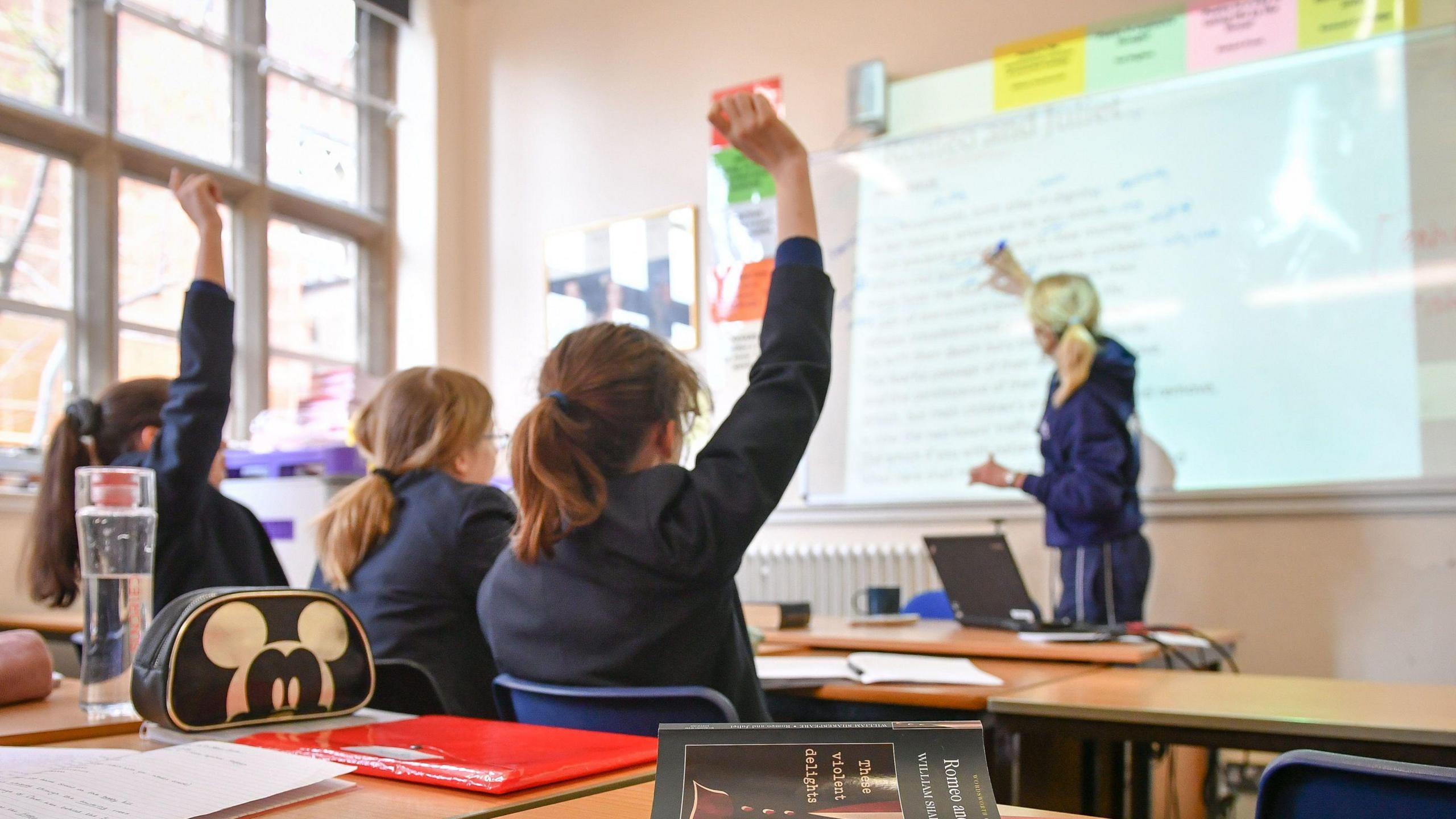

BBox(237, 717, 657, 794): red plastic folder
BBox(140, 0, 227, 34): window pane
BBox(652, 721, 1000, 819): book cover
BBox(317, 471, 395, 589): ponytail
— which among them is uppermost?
BBox(140, 0, 227, 34): window pane

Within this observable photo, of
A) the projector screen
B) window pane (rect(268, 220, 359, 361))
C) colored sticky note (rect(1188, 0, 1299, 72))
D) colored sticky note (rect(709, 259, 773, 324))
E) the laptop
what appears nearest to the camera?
the laptop

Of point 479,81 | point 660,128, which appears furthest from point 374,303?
point 660,128

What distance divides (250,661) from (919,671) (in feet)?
3.29

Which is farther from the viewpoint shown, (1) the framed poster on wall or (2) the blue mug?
(1) the framed poster on wall

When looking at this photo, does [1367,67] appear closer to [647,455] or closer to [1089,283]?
[1089,283]

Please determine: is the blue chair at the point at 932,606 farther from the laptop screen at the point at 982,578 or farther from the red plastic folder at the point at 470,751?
the red plastic folder at the point at 470,751

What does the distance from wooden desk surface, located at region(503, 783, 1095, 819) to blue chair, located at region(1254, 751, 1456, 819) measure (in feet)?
0.52

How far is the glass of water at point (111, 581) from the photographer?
1.16 meters

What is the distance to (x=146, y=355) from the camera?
4.37 metres

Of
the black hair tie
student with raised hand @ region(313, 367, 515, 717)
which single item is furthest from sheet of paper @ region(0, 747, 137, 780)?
the black hair tie

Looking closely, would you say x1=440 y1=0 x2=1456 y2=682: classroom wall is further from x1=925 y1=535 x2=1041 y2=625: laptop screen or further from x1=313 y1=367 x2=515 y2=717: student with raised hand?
x1=313 y1=367 x2=515 y2=717: student with raised hand

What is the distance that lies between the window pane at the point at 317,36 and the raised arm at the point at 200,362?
3.42 m

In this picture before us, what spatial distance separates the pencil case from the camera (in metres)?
0.99

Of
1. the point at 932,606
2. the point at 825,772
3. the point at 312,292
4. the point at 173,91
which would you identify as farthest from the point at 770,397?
the point at 312,292
